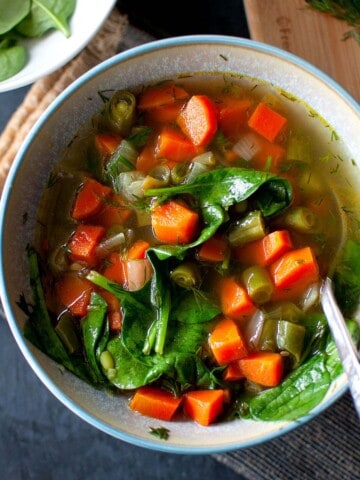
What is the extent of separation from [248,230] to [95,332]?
0.62 metres

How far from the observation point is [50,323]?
2.23 metres

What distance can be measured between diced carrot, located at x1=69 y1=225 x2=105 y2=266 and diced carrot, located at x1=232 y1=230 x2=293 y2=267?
1.54ft

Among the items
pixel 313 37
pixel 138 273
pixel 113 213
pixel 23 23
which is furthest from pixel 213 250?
pixel 23 23

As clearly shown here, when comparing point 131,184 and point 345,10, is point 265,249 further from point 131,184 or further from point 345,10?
point 345,10

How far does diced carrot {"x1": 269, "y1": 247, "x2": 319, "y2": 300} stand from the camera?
2.20 meters

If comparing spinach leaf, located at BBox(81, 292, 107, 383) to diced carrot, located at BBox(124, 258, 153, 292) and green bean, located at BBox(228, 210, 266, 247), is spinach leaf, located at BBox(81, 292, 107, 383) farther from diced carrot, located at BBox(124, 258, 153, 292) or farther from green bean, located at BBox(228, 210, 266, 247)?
green bean, located at BBox(228, 210, 266, 247)

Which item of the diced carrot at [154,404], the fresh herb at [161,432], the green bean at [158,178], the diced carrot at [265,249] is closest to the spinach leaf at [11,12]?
the green bean at [158,178]

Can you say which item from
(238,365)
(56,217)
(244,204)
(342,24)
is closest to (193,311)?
(238,365)

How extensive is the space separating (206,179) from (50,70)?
2.36ft

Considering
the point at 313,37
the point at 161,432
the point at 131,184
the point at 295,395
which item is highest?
the point at 313,37

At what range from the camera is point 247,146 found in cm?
229

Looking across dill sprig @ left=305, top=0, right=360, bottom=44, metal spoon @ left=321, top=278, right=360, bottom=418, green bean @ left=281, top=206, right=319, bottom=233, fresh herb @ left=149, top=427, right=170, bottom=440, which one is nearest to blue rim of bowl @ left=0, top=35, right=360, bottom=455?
fresh herb @ left=149, top=427, right=170, bottom=440

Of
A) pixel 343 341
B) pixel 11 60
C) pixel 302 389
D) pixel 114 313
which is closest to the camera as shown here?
pixel 343 341

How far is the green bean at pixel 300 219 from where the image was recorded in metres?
2.20
